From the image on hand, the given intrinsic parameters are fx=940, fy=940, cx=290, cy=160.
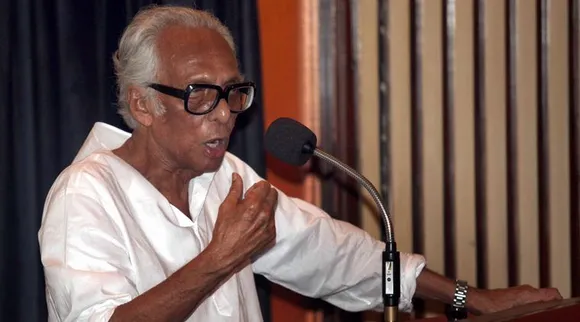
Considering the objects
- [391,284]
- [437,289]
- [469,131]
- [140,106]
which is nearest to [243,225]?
[391,284]

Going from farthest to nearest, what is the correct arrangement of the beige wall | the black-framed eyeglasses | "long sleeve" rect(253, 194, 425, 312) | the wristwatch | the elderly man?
the beige wall → "long sleeve" rect(253, 194, 425, 312) → the wristwatch → the black-framed eyeglasses → the elderly man

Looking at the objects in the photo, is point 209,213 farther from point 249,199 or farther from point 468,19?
point 468,19

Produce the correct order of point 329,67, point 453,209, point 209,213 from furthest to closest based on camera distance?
1. point 453,209
2. point 329,67
3. point 209,213

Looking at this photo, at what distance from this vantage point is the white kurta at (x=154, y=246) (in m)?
1.82

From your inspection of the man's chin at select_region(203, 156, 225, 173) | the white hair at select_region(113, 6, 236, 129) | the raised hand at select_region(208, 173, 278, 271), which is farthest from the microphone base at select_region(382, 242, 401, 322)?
the white hair at select_region(113, 6, 236, 129)

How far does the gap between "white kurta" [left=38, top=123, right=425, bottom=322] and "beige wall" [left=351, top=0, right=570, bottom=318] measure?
598 mm

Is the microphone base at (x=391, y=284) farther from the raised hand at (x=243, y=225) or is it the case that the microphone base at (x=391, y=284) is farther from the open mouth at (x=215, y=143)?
the open mouth at (x=215, y=143)

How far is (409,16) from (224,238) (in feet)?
4.61

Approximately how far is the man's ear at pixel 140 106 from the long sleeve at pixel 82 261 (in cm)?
25

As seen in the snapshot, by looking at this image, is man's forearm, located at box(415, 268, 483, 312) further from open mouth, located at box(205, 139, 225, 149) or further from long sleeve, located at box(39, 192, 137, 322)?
long sleeve, located at box(39, 192, 137, 322)

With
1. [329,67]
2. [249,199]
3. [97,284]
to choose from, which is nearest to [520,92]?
[329,67]

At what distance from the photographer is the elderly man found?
181 cm

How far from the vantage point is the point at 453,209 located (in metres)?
3.11

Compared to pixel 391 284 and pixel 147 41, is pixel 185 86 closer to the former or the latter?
pixel 147 41
